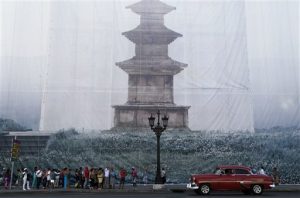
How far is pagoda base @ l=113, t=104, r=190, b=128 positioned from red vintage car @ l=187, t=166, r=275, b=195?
4.39 metres

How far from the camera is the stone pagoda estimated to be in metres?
16.9

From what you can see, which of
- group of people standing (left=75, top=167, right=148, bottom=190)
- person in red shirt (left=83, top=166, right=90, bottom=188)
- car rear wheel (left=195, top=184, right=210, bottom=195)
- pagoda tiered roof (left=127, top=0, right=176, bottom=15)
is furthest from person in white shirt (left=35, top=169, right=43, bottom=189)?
pagoda tiered roof (left=127, top=0, right=176, bottom=15)

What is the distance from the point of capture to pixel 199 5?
18.2 m

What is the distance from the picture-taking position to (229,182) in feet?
41.6

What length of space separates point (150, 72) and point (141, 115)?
1656 mm

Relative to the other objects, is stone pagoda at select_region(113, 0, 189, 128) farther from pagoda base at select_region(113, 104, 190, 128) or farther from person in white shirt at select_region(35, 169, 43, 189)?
person in white shirt at select_region(35, 169, 43, 189)

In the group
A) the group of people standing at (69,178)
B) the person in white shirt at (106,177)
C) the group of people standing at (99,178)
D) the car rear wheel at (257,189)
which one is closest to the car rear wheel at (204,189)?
the car rear wheel at (257,189)

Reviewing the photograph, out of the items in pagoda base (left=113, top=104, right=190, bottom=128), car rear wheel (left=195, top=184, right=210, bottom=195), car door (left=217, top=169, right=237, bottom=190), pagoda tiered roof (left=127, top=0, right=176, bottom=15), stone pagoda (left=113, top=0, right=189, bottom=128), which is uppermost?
pagoda tiered roof (left=127, top=0, right=176, bottom=15)

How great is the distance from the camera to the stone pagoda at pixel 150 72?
16875 millimetres

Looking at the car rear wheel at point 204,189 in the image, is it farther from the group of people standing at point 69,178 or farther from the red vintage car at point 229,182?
the group of people standing at point 69,178

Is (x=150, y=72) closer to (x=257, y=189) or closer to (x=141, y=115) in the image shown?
(x=141, y=115)

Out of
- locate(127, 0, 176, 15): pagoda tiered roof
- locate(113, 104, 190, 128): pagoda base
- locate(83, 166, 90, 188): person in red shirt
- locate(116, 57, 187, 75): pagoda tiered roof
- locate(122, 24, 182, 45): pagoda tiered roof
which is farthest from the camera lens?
locate(127, 0, 176, 15): pagoda tiered roof

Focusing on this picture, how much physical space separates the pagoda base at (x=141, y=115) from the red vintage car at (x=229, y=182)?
4.39 meters

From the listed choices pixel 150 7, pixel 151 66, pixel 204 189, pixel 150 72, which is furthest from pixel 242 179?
pixel 150 7
